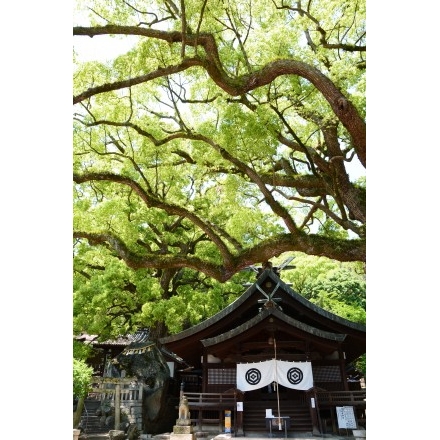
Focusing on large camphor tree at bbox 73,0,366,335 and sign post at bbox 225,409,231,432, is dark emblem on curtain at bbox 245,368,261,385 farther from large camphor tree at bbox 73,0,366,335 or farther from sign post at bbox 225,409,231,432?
large camphor tree at bbox 73,0,366,335

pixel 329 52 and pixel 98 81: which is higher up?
pixel 329 52

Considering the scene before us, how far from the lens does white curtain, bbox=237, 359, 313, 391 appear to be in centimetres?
1052

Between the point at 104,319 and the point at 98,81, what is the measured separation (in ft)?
26.5

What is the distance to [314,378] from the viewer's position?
11.2m

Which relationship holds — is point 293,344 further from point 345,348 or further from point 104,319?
point 104,319

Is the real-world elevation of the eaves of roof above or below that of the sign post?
above

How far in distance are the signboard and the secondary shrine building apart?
13 cm

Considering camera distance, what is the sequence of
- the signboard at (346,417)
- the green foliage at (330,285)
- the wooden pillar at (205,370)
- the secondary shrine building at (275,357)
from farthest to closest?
the green foliage at (330,285) < the wooden pillar at (205,370) < the secondary shrine building at (275,357) < the signboard at (346,417)

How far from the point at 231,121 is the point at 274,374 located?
6.54 metres

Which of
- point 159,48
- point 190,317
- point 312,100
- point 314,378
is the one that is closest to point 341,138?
point 312,100

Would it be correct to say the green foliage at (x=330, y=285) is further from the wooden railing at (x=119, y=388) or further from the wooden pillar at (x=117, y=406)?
the wooden pillar at (x=117, y=406)

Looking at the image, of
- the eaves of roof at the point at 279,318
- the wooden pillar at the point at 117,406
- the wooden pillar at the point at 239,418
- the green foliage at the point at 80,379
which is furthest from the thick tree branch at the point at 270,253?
the wooden pillar at the point at 117,406

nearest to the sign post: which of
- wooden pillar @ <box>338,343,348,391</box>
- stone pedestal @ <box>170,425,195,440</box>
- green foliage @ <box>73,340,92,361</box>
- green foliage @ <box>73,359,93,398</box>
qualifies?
stone pedestal @ <box>170,425,195,440</box>

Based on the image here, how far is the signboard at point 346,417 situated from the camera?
978cm
